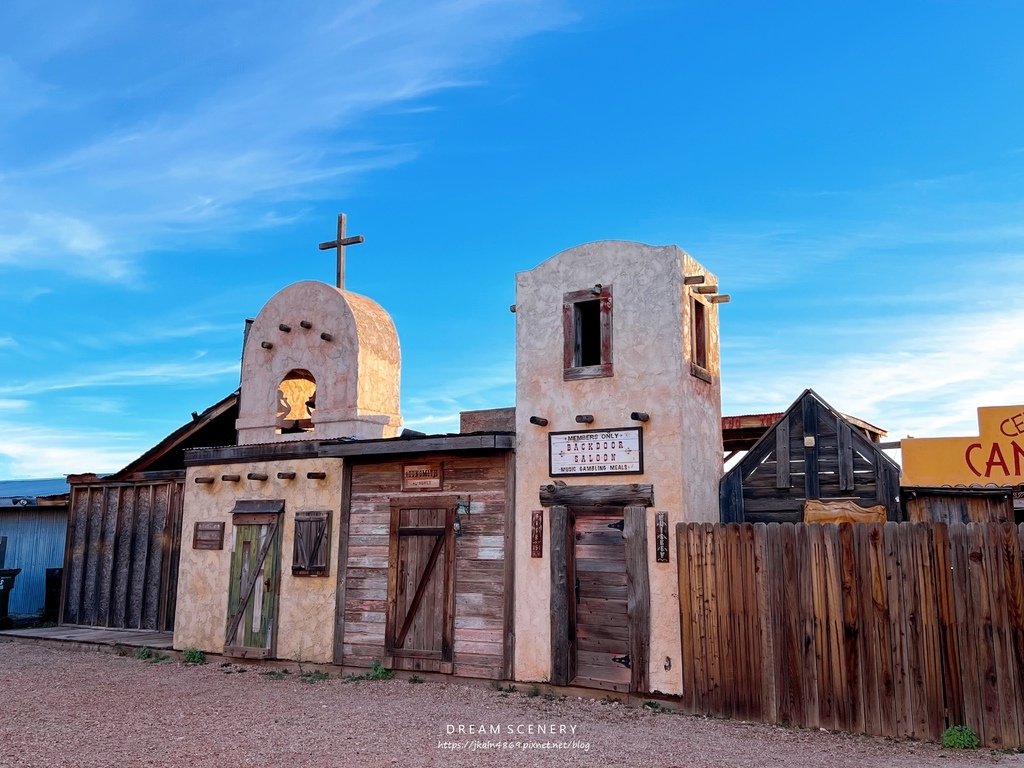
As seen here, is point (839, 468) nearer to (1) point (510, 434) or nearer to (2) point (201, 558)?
(1) point (510, 434)

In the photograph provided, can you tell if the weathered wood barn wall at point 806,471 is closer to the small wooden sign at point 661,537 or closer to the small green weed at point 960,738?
the small wooden sign at point 661,537

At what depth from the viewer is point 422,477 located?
40.0ft

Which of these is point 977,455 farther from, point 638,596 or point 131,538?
point 131,538

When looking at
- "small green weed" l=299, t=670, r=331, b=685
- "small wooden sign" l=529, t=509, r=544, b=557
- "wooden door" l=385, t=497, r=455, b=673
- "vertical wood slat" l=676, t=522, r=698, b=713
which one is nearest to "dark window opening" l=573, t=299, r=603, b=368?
"small wooden sign" l=529, t=509, r=544, b=557

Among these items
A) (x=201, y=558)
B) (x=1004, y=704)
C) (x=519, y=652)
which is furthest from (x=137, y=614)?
(x=1004, y=704)

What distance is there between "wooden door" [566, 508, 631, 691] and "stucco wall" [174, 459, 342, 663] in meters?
3.75

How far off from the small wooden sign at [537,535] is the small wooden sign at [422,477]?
159cm

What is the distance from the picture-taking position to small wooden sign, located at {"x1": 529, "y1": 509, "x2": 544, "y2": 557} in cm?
1105

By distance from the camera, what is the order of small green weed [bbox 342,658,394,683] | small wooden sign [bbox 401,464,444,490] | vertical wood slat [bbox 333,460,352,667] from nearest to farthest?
small green weed [bbox 342,658,394,683]
small wooden sign [bbox 401,464,444,490]
vertical wood slat [bbox 333,460,352,667]

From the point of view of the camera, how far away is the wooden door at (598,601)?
34.4 feet

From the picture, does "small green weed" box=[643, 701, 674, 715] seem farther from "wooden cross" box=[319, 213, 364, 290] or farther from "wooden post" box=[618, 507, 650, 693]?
"wooden cross" box=[319, 213, 364, 290]

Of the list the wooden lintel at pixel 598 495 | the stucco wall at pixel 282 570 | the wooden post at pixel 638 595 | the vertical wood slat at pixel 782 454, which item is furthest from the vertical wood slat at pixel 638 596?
the stucco wall at pixel 282 570

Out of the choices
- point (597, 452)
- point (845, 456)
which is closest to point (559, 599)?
point (597, 452)

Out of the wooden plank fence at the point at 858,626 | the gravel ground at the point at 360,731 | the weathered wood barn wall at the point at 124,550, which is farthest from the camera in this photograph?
the weathered wood barn wall at the point at 124,550
